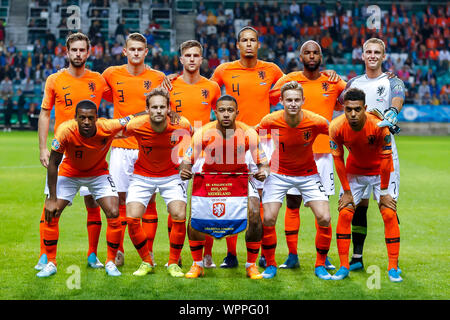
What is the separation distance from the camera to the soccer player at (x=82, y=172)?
20.8 feet

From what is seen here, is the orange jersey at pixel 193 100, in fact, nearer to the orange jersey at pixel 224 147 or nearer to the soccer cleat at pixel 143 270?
the orange jersey at pixel 224 147

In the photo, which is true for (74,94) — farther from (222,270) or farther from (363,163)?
(363,163)

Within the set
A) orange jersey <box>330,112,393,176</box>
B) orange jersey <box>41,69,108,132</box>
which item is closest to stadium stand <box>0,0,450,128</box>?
orange jersey <box>41,69,108,132</box>

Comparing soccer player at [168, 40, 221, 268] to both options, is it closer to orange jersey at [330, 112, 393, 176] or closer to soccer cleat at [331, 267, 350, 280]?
soccer cleat at [331, 267, 350, 280]

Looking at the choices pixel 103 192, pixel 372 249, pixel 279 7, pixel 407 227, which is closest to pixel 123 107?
pixel 103 192

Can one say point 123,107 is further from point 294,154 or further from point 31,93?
point 31,93

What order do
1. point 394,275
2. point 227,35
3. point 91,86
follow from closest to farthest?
1. point 394,275
2. point 91,86
3. point 227,35

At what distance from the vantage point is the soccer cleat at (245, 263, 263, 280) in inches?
249

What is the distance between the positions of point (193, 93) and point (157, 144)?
2.74ft

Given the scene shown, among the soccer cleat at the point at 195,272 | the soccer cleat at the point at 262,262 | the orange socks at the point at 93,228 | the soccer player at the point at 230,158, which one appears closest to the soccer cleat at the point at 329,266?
the soccer cleat at the point at 262,262

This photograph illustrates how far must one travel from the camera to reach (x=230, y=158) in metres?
6.46

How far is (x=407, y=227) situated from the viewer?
923 centimetres

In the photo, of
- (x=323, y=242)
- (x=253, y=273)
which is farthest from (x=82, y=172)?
(x=323, y=242)
